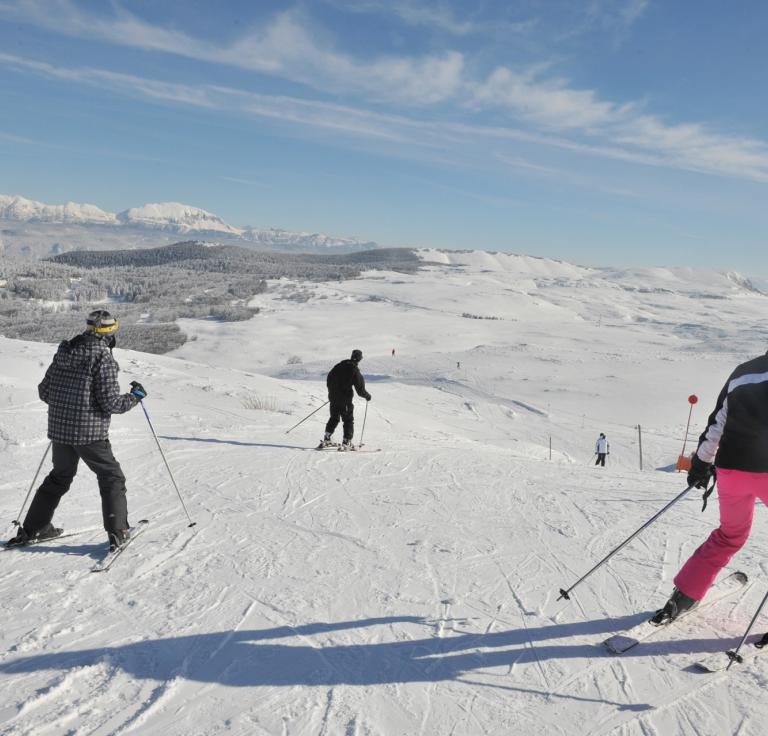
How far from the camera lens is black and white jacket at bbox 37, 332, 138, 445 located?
15.0ft

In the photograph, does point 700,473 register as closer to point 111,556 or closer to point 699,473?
point 699,473

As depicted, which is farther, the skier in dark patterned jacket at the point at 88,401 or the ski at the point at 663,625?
the skier in dark patterned jacket at the point at 88,401

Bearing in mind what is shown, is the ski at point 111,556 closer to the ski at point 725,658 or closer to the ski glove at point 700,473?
the ski at point 725,658

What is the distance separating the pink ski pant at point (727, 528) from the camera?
11.6 feet

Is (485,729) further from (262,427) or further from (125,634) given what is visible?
(262,427)

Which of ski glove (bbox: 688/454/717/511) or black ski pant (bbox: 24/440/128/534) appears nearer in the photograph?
ski glove (bbox: 688/454/717/511)

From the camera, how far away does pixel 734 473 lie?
3.56 meters

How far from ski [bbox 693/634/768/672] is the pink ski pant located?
1.23ft

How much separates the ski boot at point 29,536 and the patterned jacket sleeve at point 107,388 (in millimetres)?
1502

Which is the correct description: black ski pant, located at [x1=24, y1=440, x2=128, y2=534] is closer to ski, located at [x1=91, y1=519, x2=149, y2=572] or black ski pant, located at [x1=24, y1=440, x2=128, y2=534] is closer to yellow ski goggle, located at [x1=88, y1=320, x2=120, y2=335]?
ski, located at [x1=91, y1=519, x2=149, y2=572]

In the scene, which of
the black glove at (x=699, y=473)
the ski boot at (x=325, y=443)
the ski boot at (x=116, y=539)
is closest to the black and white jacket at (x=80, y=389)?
the ski boot at (x=116, y=539)

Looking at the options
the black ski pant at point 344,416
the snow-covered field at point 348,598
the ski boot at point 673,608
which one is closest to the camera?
the snow-covered field at point 348,598

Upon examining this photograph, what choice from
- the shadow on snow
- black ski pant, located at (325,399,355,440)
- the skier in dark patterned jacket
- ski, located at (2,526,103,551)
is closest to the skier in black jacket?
black ski pant, located at (325,399,355,440)

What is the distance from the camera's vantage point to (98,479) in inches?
188
